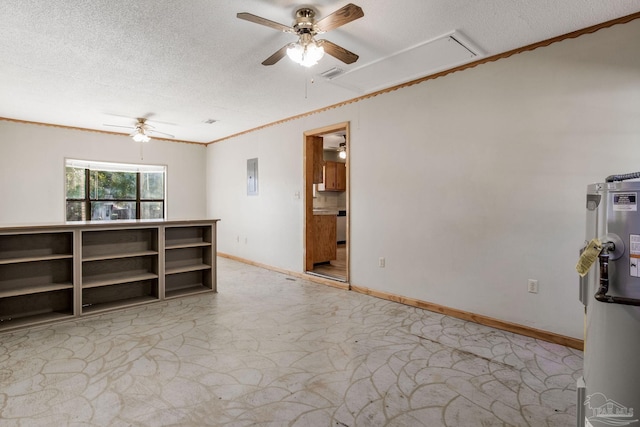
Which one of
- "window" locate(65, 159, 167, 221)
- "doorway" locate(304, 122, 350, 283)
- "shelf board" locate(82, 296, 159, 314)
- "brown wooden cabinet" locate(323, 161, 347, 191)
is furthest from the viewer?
"brown wooden cabinet" locate(323, 161, 347, 191)

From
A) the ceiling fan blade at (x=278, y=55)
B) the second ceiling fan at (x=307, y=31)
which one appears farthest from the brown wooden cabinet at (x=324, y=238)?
the second ceiling fan at (x=307, y=31)

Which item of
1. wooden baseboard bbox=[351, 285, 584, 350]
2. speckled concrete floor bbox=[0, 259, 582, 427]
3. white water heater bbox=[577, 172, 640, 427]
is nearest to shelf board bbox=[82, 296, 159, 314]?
speckled concrete floor bbox=[0, 259, 582, 427]

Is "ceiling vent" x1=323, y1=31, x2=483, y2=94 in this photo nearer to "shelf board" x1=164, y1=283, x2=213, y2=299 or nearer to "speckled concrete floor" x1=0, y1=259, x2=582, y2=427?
"speckled concrete floor" x1=0, y1=259, x2=582, y2=427

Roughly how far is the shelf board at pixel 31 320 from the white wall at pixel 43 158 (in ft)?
6.89

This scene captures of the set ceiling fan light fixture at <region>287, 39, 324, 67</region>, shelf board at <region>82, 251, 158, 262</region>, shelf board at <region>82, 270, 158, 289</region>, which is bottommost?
shelf board at <region>82, 270, 158, 289</region>

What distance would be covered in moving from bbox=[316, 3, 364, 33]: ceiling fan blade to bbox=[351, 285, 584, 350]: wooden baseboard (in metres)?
2.90

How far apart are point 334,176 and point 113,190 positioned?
192 inches

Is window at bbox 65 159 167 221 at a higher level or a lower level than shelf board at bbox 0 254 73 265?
higher

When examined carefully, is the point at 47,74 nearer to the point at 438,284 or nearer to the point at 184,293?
the point at 184,293

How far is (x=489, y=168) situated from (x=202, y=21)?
112 inches

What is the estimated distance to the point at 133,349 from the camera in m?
2.75

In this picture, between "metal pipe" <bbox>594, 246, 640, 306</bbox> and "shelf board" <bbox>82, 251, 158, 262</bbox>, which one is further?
"shelf board" <bbox>82, 251, 158, 262</bbox>

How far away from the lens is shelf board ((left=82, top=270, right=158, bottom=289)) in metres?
3.67

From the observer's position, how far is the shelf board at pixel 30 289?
125 inches
